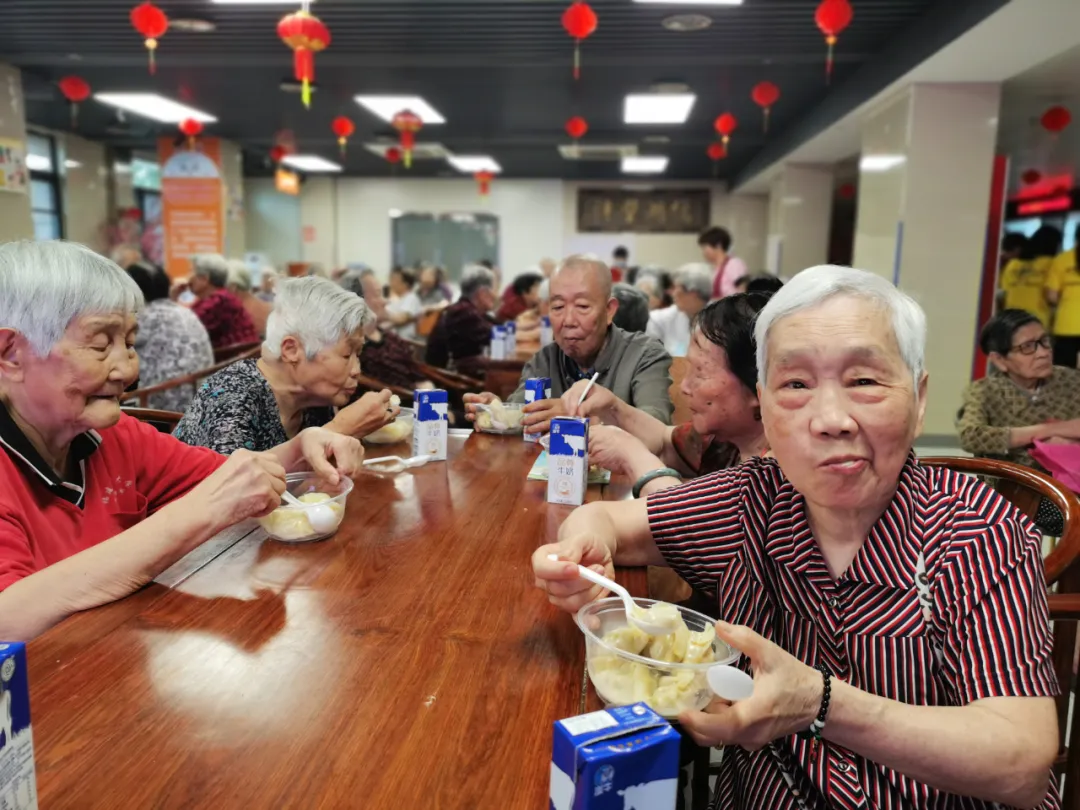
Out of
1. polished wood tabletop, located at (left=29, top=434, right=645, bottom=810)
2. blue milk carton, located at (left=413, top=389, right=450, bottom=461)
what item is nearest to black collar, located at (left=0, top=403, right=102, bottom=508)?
polished wood tabletop, located at (left=29, top=434, right=645, bottom=810)

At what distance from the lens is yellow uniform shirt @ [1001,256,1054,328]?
8.02 metres

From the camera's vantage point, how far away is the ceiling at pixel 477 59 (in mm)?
5566

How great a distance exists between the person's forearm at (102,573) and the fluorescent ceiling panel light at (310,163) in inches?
508

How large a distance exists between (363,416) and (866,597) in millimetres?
1556

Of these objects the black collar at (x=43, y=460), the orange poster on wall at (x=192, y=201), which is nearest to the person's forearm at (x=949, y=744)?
the black collar at (x=43, y=460)

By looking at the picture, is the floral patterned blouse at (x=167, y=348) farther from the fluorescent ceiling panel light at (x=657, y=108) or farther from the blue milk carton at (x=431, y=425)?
the fluorescent ceiling panel light at (x=657, y=108)

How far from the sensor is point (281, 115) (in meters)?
9.71

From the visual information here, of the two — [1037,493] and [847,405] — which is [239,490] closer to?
[847,405]

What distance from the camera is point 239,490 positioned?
1391 millimetres

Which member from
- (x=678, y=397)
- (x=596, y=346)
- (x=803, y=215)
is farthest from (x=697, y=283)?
(x=803, y=215)

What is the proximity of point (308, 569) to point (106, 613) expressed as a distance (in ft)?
1.09

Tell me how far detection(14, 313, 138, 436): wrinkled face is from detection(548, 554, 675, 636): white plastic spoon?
2.99ft

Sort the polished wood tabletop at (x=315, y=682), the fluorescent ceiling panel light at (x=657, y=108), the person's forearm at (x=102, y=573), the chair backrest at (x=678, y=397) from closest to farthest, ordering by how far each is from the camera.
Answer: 1. the polished wood tabletop at (x=315, y=682)
2. the person's forearm at (x=102, y=573)
3. the chair backrest at (x=678, y=397)
4. the fluorescent ceiling panel light at (x=657, y=108)

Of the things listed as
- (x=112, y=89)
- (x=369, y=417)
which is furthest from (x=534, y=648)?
(x=112, y=89)
